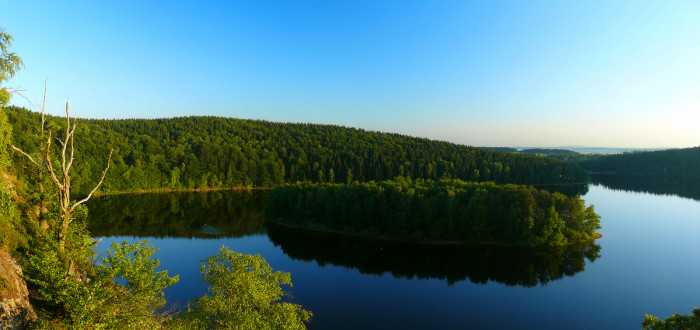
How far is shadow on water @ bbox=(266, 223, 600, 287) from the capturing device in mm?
49250

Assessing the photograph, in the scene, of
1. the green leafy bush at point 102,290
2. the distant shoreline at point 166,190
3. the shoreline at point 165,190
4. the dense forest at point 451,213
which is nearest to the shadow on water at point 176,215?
the shoreline at point 165,190

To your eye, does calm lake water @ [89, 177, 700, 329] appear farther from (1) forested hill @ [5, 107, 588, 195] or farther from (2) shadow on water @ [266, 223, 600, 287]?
(1) forested hill @ [5, 107, 588, 195]

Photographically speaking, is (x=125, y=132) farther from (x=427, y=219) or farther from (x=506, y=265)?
(x=506, y=265)

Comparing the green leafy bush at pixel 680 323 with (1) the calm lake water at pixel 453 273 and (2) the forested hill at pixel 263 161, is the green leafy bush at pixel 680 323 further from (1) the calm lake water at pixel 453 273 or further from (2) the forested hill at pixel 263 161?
(2) the forested hill at pixel 263 161

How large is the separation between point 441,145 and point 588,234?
127123 millimetres

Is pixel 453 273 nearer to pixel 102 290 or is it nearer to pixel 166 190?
pixel 102 290

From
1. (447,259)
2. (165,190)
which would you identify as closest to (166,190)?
(165,190)

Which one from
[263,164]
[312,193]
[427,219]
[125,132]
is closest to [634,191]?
[427,219]

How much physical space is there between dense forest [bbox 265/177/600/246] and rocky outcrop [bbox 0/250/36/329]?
57069 mm

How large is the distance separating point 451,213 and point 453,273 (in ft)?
56.2

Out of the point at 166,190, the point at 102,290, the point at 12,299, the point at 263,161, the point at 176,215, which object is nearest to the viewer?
the point at 102,290

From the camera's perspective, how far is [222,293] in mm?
17812

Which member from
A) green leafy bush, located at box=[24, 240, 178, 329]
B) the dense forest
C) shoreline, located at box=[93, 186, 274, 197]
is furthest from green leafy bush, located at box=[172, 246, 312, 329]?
shoreline, located at box=[93, 186, 274, 197]

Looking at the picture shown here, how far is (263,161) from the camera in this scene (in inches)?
6078
